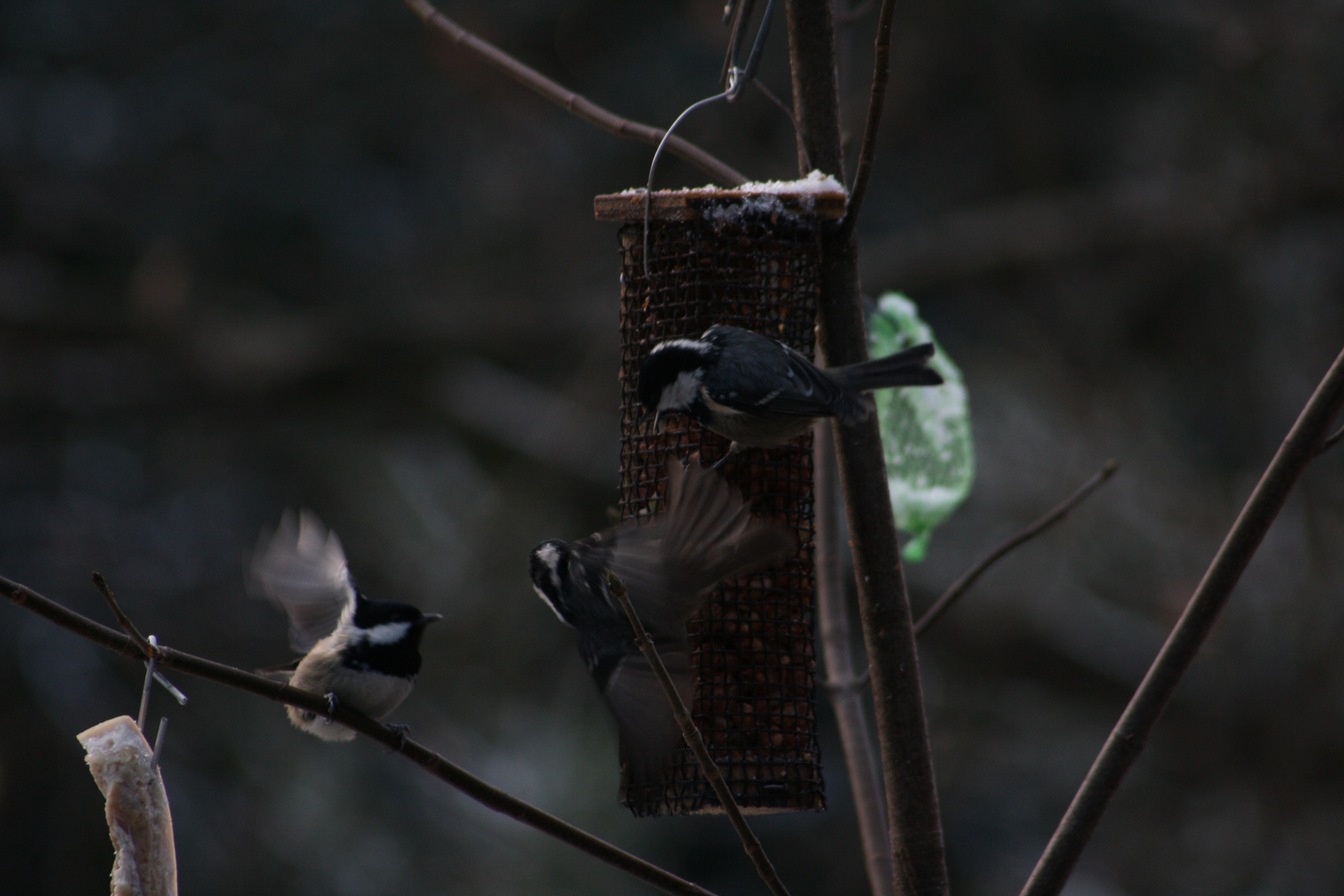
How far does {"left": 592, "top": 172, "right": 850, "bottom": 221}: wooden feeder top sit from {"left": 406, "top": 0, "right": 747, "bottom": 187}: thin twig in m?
0.05

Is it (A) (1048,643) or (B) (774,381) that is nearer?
(B) (774,381)

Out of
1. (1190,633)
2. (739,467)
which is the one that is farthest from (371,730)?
(1190,633)

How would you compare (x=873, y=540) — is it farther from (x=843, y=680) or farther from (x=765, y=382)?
(x=843, y=680)

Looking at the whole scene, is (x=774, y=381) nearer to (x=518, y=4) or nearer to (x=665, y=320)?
(x=665, y=320)

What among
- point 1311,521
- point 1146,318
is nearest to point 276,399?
point 1146,318

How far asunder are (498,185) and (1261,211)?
13.6 feet

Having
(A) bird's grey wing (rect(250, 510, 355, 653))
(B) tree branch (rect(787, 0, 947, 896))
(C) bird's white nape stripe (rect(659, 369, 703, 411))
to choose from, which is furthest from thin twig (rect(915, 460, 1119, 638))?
(A) bird's grey wing (rect(250, 510, 355, 653))

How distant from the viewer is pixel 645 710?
2475 millimetres

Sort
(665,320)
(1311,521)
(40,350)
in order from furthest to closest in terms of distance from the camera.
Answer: (40,350) → (1311,521) → (665,320)

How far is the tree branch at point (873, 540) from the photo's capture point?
7.56ft

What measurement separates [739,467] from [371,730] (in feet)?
3.20

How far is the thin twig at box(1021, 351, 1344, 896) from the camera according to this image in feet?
6.44

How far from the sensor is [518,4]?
25.9 feet

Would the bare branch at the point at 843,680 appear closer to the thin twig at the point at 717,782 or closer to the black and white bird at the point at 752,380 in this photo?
A: the black and white bird at the point at 752,380
